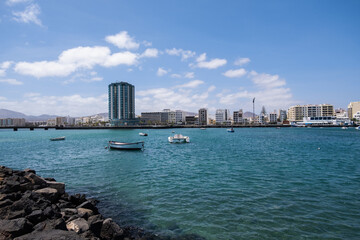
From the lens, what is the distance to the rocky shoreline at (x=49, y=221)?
661cm

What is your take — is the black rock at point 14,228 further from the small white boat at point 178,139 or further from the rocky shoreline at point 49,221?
the small white boat at point 178,139

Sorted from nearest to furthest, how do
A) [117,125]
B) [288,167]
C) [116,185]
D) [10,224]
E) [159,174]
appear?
[10,224] < [116,185] < [159,174] < [288,167] < [117,125]

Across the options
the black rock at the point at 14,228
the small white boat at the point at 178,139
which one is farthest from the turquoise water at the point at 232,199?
the small white boat at the point at 178,139

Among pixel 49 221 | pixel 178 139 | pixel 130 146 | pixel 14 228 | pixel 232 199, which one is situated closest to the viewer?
pixel 14 228

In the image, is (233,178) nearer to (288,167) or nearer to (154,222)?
(288,167)

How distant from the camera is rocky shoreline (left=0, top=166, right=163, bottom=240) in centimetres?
661

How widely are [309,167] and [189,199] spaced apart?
15.5 meters

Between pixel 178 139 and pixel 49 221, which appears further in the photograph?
pixel 178 139

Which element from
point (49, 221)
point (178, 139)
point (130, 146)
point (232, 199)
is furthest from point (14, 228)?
point (178, 139)

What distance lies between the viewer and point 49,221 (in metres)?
7.55

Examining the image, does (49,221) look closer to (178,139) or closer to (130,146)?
(130,146)

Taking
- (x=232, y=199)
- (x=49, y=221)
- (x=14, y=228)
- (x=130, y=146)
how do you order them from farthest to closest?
(x=130, y=146)
(x=232, y=199)
(x=49, y=221)
(x=14, y=228)

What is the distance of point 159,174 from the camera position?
20594 millimetres

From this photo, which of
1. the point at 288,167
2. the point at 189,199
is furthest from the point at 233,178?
the point at 288,167
